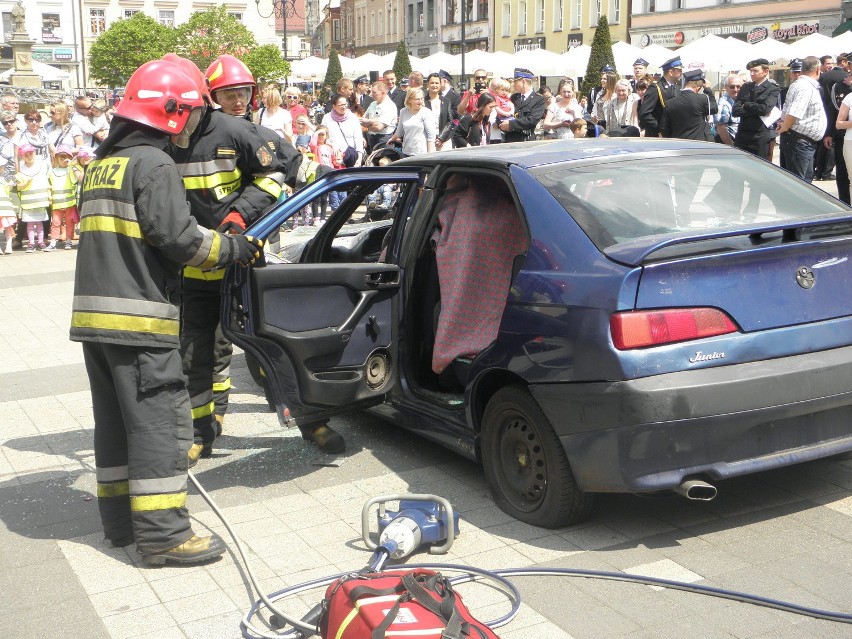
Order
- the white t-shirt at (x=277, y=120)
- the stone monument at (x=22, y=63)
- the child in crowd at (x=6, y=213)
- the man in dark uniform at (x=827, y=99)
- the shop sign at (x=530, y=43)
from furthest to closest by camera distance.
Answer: the shop sign at (x=530, y=43)
the stone monument at (x=22, y=63)
the man in dark uniform at (x=827, y=99)
the white t-shirt at (x=277, y=120)
the child in crowd at (x=6, y=213)

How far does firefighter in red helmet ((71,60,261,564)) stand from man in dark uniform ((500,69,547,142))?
31.2ft

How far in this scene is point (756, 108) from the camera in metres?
12.4

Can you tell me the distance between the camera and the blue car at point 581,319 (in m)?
3.92

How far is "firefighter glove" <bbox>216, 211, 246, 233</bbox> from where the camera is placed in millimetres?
5238

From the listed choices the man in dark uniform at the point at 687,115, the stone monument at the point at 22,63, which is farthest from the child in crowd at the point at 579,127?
the stone monument at the point at 22,63

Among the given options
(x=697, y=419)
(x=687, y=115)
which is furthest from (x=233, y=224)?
(x=687, y=115)

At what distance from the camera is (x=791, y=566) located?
3.94 meters

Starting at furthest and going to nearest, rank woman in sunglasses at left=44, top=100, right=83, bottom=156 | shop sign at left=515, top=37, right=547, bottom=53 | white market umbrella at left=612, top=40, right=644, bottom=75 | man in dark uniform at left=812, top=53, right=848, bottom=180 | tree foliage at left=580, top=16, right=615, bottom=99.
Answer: shop sign at left=515, top=37, right=547, bottom=53 → white market umbrella at left=612, top=40, right=644, bottom=75 → tree foliage at left=580, top=16, right=615, bottom=99 → man in dark uniform at left=812, top=53, right=848, bottom=180 → woman in sunglasses at left=44, top=100, right=83, bottom=156

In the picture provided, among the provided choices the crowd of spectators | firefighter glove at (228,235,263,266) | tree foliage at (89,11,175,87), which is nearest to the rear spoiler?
firefighter glove at (228,235,263,266)

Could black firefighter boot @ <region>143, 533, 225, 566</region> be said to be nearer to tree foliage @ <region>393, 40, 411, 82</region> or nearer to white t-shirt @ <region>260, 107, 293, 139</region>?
white t-shirt @ <region>260, 107, 293, 139</region>

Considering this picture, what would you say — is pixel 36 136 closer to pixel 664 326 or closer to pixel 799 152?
pixel 799 152

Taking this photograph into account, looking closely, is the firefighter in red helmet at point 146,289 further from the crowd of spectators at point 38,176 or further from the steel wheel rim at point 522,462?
the crowd of spectators at point 38,176

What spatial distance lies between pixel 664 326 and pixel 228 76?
9.66 feet

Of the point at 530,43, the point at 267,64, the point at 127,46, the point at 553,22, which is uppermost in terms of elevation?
the point at 553,22
